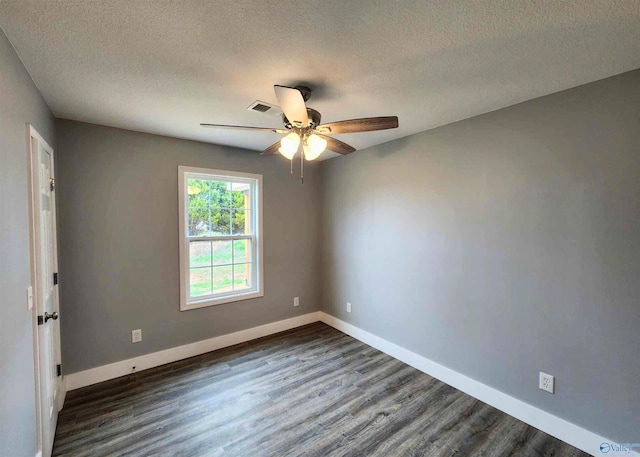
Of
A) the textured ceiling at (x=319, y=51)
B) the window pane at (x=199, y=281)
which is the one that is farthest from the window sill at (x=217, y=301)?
the textured ceiling at (x=319, y=51)

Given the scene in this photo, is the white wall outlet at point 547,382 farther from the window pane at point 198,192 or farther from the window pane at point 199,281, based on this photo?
the window pane at point 198,192

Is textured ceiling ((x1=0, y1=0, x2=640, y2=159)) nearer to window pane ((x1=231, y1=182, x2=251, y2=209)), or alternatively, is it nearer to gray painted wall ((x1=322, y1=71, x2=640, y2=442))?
gray painted wall ((x1=322, y1=71, x2=640, y2=442))

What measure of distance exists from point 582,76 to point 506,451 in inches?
96.7

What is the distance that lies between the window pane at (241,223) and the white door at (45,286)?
1.64 meters

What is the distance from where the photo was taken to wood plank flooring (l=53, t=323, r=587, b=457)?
6.08 feet

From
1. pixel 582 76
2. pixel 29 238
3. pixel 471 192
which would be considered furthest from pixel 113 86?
pixel 582 76

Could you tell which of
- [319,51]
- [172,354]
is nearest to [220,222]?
[172,354]

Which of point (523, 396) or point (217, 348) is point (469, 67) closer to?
point (523, 396)

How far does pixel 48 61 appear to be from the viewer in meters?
1.56

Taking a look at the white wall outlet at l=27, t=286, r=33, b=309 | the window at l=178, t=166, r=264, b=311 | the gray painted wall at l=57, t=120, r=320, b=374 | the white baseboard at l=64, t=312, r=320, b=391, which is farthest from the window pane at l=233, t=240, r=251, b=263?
the white wall outlet at l=27, t=286, r=33, b=309

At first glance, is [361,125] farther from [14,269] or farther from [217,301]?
[217,301]

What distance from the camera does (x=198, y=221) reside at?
3176mm

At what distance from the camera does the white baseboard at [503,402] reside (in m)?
1.83

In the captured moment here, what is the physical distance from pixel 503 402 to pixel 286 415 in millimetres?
1729
